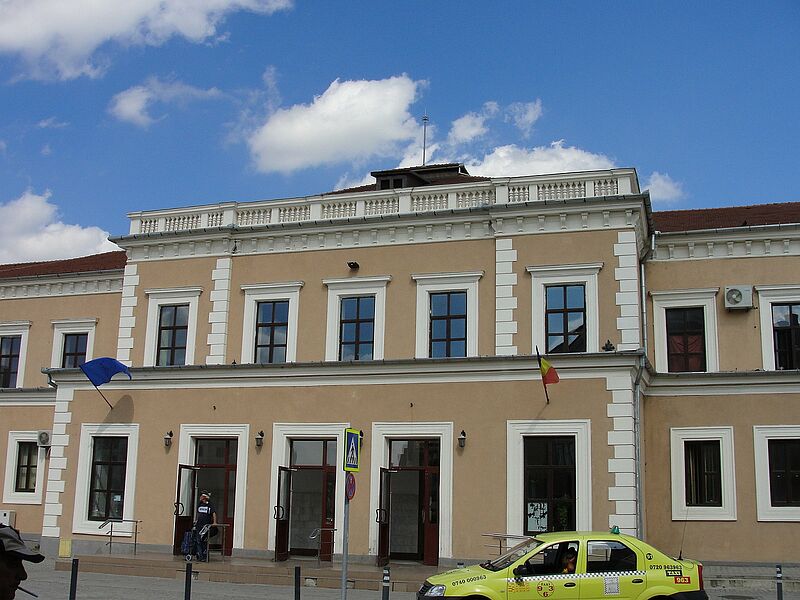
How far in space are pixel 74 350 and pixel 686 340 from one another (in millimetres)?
19854

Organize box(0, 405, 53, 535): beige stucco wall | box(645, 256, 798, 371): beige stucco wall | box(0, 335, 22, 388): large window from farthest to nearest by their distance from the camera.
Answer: box(0, 335, 22, 388): large window → box(0, 405, 53, 535): beige stucco wall → box(645, 256, 798, 371): beige stucco wall

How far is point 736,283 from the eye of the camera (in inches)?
1013

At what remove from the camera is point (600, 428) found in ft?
72.9

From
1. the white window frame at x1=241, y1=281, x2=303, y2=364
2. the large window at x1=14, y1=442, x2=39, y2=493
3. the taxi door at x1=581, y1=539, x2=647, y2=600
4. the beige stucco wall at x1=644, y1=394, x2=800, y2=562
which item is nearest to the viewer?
the taxi door at x1=581, y1=539, x2=647, y2=600

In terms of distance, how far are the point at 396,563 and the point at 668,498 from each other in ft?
24.3

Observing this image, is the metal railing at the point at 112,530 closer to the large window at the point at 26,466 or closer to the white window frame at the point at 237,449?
the white window frame at the point at 237,449

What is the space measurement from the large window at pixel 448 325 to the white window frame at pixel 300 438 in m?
3.12

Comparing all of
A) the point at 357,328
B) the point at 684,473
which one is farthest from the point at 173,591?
the point at 684,473

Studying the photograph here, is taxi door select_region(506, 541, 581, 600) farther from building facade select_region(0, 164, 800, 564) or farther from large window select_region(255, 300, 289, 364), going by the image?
large window select_region(255, 300, 289, 364)

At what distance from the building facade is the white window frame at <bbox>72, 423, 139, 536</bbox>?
0.06m

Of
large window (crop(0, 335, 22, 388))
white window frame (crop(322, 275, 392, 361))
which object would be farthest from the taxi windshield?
large window (crop(0, 335, 22, 388))

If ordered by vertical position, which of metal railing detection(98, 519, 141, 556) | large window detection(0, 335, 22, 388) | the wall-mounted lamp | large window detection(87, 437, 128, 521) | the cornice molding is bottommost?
metal railing detection(98, 519, 141, 556)

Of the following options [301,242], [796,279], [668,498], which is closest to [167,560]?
[301,242]

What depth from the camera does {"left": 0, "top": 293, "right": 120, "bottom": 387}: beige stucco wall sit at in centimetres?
3133
